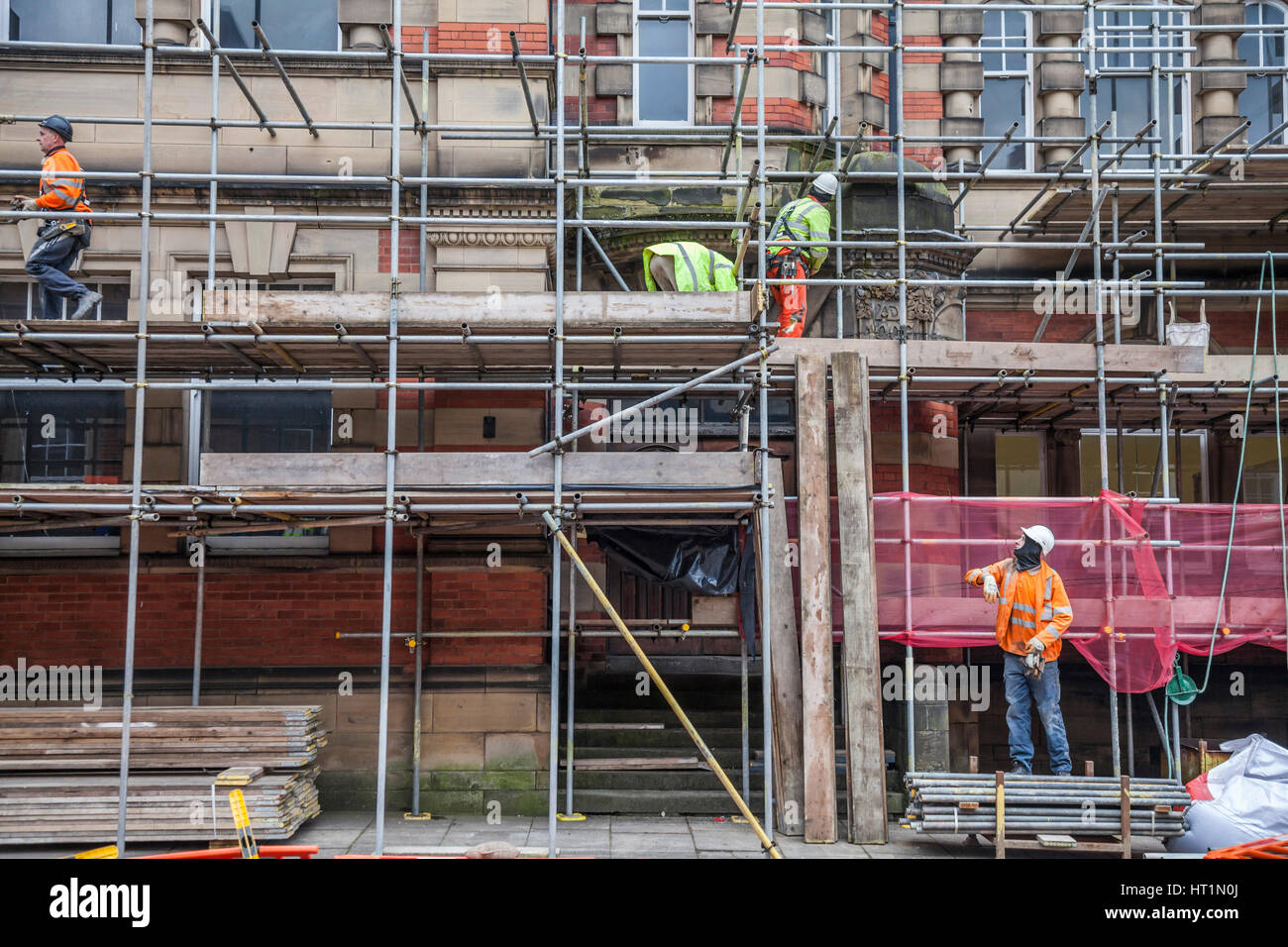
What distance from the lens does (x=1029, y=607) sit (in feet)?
30.8

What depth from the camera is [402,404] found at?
11.0 m

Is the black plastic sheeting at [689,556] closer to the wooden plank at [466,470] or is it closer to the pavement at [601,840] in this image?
the wooden plank at [466,470]

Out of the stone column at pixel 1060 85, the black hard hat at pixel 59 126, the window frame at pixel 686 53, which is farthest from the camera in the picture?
the stone column at pixel 1060 85

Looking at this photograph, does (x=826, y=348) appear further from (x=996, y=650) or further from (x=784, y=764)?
(x=996, y=650)

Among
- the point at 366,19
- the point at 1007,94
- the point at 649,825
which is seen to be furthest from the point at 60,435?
the point at 1007,94

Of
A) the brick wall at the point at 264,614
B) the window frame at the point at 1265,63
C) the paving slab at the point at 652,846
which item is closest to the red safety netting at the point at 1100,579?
the paving slab at the point at 652,846

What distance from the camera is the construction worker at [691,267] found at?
980cm

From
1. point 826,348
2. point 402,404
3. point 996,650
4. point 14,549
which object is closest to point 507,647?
point 402,404

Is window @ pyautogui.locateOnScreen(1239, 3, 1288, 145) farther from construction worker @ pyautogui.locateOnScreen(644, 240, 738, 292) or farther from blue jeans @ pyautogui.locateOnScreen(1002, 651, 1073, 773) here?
blue jeans @ pyautogui.locateOnScreen(1002, 651, 1073, 773)

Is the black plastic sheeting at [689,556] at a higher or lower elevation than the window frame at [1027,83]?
lower

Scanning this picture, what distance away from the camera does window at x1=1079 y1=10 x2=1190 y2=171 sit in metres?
13.4

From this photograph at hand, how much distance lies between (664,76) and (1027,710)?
7617 millimetres

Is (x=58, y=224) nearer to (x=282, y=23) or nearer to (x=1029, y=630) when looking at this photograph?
(x=282, y=23)

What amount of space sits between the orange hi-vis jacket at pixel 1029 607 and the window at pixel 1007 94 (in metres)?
6.15
